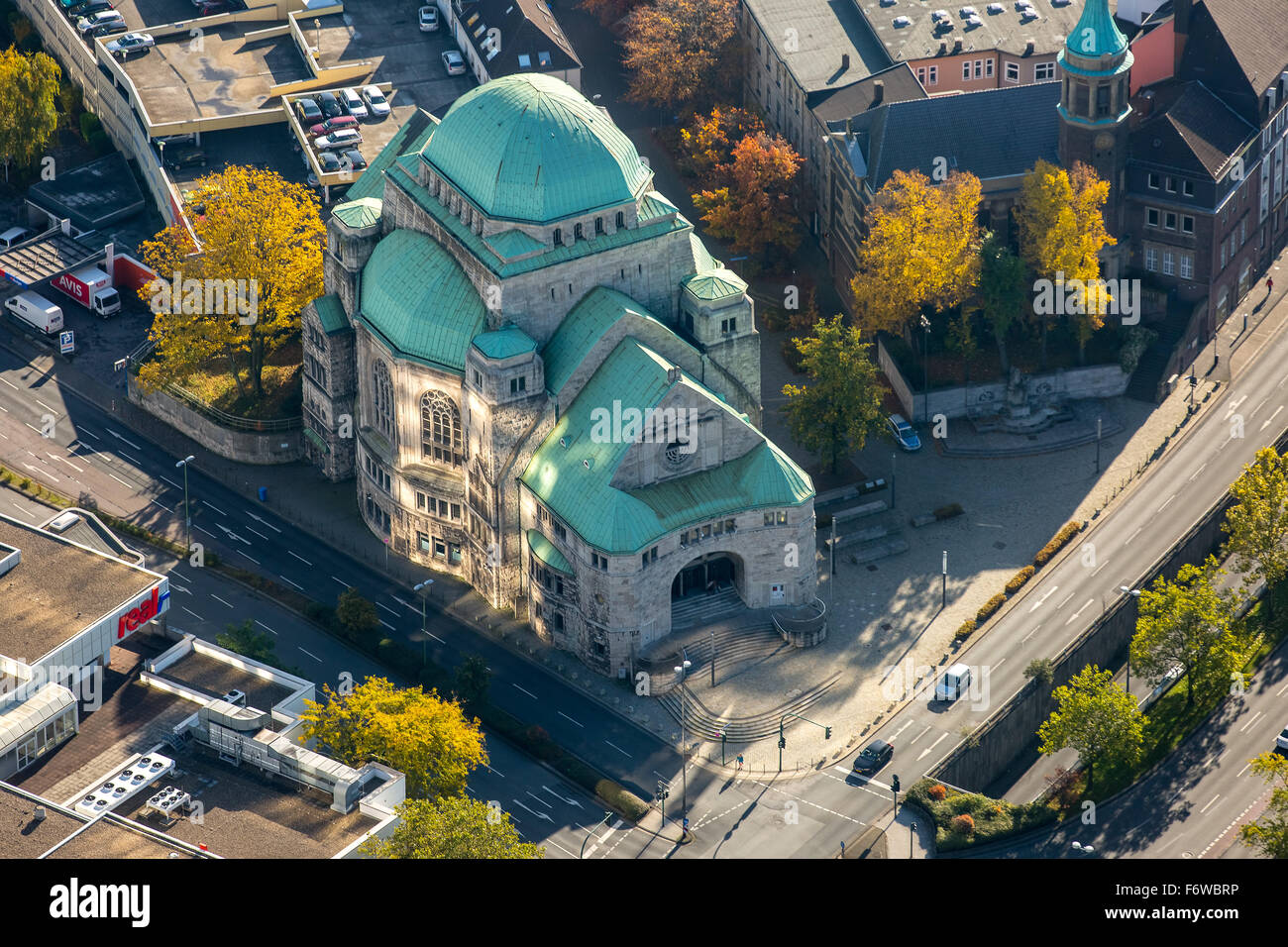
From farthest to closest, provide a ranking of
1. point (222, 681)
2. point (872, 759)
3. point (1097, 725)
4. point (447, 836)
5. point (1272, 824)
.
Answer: point (872, 759) < point (1097, 725) < point (222, 681) < point (1272, 824) < point (447, 836)

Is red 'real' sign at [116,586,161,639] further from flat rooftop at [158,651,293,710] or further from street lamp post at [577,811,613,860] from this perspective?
street lamp post at [577,811,613,860]

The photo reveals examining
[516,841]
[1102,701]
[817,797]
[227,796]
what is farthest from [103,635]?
[1102,701]

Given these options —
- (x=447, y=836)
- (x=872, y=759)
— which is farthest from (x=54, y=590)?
(x=872, y=759)

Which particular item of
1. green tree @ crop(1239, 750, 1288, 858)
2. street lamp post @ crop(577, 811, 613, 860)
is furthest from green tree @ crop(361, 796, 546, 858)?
green tree @ crop(1239, 750, 1288, 858)

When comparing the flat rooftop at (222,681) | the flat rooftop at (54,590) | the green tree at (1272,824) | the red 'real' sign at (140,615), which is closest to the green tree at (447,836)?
the flat rooftop at (222,681)

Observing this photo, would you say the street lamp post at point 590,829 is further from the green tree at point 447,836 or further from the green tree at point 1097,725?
the green tree at point 1097,725

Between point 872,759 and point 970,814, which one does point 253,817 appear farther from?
point 970,814
